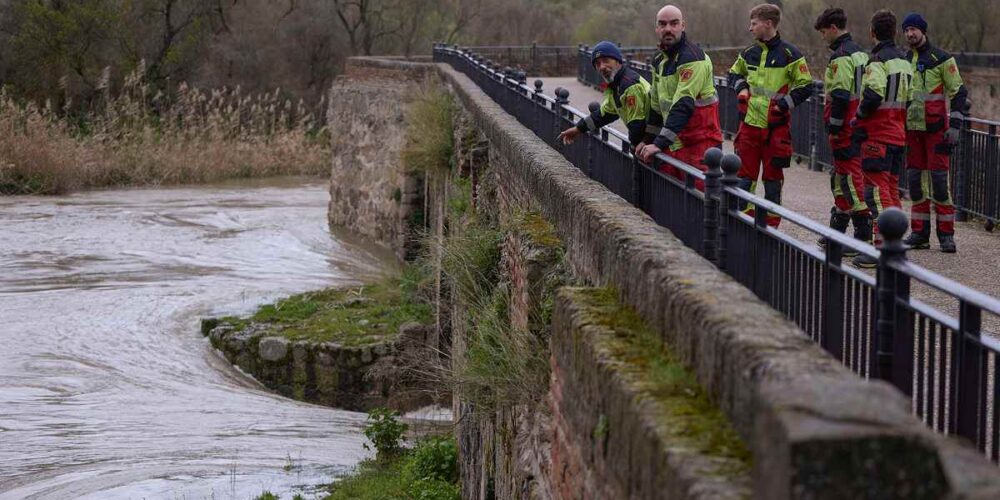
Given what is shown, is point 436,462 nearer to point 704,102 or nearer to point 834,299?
point 704,102

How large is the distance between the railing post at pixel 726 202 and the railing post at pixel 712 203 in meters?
0.05

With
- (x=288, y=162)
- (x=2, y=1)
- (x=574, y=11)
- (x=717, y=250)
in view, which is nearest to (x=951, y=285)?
(x=717, y=250)

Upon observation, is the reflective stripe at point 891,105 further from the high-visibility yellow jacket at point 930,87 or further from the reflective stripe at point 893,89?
the high-visibility yellow jacket at point 930,87

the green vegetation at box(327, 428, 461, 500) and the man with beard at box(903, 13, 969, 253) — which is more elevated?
the man with beard at box(903, 13, 969, 253)

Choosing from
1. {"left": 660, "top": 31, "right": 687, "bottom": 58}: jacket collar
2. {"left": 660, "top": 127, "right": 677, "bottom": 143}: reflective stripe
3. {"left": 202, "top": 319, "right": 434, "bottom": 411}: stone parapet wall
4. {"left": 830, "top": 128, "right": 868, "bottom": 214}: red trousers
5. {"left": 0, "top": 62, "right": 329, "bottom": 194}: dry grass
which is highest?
{"left": 660, "top": 31, "right": 687, "bottom": 58}: jacket collar

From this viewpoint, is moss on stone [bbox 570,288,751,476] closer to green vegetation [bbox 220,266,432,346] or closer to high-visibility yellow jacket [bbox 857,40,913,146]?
high-visibility yellow jacket [bbox 857,40,913,146]

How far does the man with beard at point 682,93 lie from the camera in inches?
312

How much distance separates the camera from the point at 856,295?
14.5 feet

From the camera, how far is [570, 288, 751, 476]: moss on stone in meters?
3.72

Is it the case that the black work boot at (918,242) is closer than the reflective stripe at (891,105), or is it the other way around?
the reflective stripe at (891,105)

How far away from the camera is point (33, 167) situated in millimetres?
36219

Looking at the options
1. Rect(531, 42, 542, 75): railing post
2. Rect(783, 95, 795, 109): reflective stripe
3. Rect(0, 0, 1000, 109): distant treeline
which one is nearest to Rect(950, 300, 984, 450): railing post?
Rect(783, 95, 795, 109): reflective stripe

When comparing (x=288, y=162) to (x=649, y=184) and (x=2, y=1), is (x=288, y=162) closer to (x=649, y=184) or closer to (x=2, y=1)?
(x=2, y=1)

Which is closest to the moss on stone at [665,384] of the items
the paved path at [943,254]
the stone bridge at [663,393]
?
the stone bridge at [663,393]
